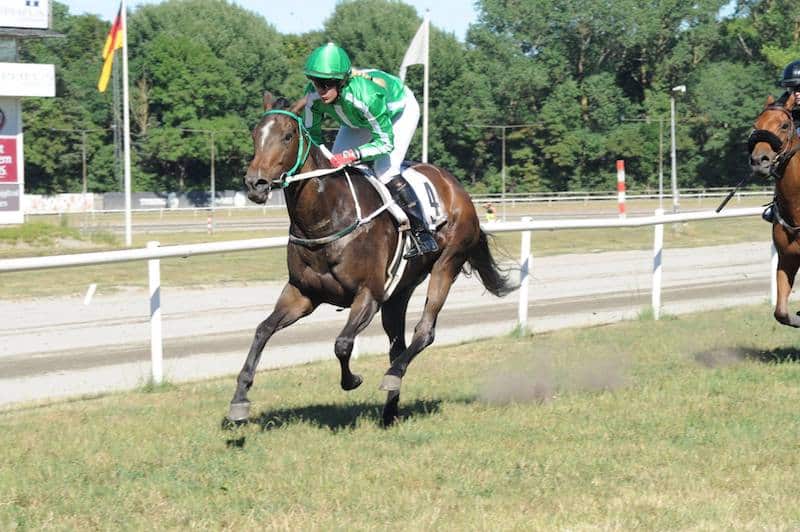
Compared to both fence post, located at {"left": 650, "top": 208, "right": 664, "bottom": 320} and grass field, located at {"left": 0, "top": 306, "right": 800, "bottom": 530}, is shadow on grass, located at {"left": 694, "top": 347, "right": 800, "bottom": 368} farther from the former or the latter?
fence post, located at {"left": 650, "top": 208, "right": 664, "bottom": 320}

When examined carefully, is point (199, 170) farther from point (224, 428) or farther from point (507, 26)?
point (224, 428)

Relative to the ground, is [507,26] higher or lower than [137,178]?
higher

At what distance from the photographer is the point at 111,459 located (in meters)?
5.96

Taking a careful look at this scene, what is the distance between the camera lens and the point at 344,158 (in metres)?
6.77

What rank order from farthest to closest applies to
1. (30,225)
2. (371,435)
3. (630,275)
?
(30,225) < (630,275) < (371,435)

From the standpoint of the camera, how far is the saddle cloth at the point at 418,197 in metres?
7.12

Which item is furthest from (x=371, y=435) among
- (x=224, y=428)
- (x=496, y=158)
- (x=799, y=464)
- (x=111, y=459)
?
(x=496, y=158)

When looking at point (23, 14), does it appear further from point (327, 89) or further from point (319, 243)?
point (319, 243)

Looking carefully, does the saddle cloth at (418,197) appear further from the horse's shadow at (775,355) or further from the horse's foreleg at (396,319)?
the horse's shadow at (775,355)

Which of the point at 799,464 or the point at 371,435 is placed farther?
the point at 371,435

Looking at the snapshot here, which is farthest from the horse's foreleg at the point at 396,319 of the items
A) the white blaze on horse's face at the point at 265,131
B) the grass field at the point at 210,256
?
the white blaze on horse's face at the point at 265,131

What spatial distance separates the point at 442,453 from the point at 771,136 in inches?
142

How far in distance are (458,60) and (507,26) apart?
453 cm

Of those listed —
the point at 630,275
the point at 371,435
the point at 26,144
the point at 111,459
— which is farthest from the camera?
the point at 26,144
